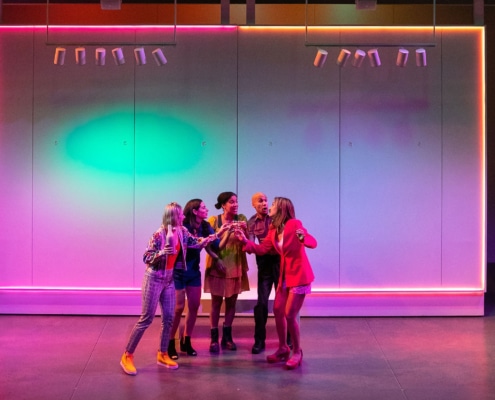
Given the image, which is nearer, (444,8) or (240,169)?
(240,169)

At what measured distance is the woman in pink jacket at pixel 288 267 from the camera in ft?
20.3

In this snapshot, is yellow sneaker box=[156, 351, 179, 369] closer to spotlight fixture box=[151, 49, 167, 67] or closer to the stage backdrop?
the stage backdrop

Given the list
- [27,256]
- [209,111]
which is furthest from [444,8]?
[27,256]

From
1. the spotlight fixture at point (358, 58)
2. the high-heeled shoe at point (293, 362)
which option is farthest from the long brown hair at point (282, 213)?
the spotlight fixture at point (358, 58)

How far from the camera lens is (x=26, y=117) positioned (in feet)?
27.3

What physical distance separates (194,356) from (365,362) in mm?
1605

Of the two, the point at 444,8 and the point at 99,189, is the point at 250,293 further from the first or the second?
the point at 444,8

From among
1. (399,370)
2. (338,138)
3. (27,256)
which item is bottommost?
(399,370)

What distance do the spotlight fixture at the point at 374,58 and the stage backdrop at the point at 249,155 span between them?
645 mm

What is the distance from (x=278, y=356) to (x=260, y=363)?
19 centimetres

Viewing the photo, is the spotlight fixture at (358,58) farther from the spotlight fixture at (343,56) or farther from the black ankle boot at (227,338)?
the black ankle boot at (227,338)

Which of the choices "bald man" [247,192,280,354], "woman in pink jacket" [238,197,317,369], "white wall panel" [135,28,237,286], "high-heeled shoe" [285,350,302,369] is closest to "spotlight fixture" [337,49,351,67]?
"white wall panel" [135,28,237,286]

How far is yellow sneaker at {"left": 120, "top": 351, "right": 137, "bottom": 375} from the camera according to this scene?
6.11 metres

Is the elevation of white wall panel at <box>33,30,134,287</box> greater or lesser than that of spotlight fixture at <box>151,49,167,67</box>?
lesser
